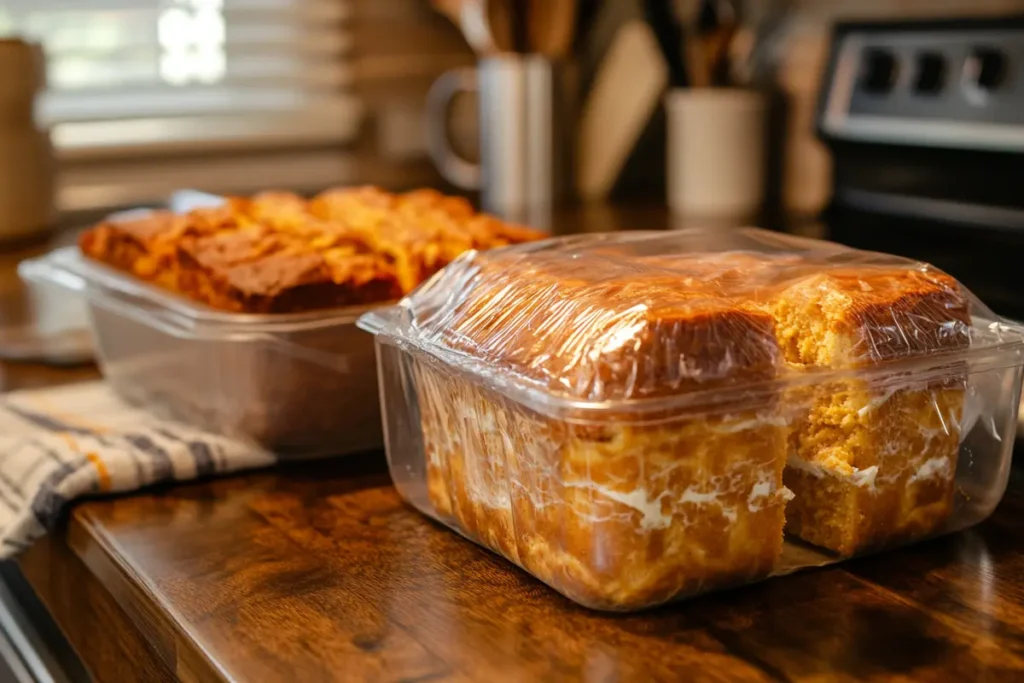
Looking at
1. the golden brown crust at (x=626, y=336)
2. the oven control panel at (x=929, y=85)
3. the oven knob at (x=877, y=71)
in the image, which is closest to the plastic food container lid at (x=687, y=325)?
the golden brown crust at (x=626, y=336)

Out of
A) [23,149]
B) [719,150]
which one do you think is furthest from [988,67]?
[23,149]

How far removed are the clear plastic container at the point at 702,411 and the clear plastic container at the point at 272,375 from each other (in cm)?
11

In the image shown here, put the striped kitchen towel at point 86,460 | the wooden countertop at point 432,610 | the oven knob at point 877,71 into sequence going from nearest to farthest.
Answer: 1. the wooden countertop at point 432,610
2. the striped kitchen towel at point 86,460
3. the oven knob at point 877,71

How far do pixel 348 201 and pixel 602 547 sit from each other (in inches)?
23.4

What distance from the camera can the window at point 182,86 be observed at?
1843mm

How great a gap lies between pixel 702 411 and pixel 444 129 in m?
1.51

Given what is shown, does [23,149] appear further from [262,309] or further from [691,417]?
[691,417]

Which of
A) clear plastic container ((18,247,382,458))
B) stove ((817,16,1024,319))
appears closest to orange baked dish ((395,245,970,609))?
clear plastic container ((18,247,382,458))

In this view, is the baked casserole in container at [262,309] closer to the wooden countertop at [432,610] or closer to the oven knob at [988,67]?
the wooden countertop at [432,610]

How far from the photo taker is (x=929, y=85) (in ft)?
4.34

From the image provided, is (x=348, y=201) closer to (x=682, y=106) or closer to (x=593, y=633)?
(x=593, y=633)

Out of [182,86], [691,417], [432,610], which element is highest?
[182,86]

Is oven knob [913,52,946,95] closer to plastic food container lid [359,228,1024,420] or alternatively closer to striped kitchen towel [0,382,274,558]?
plastic food container lid [359,228,1024,420]

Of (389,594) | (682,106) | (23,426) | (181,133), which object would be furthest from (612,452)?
(181,133)
